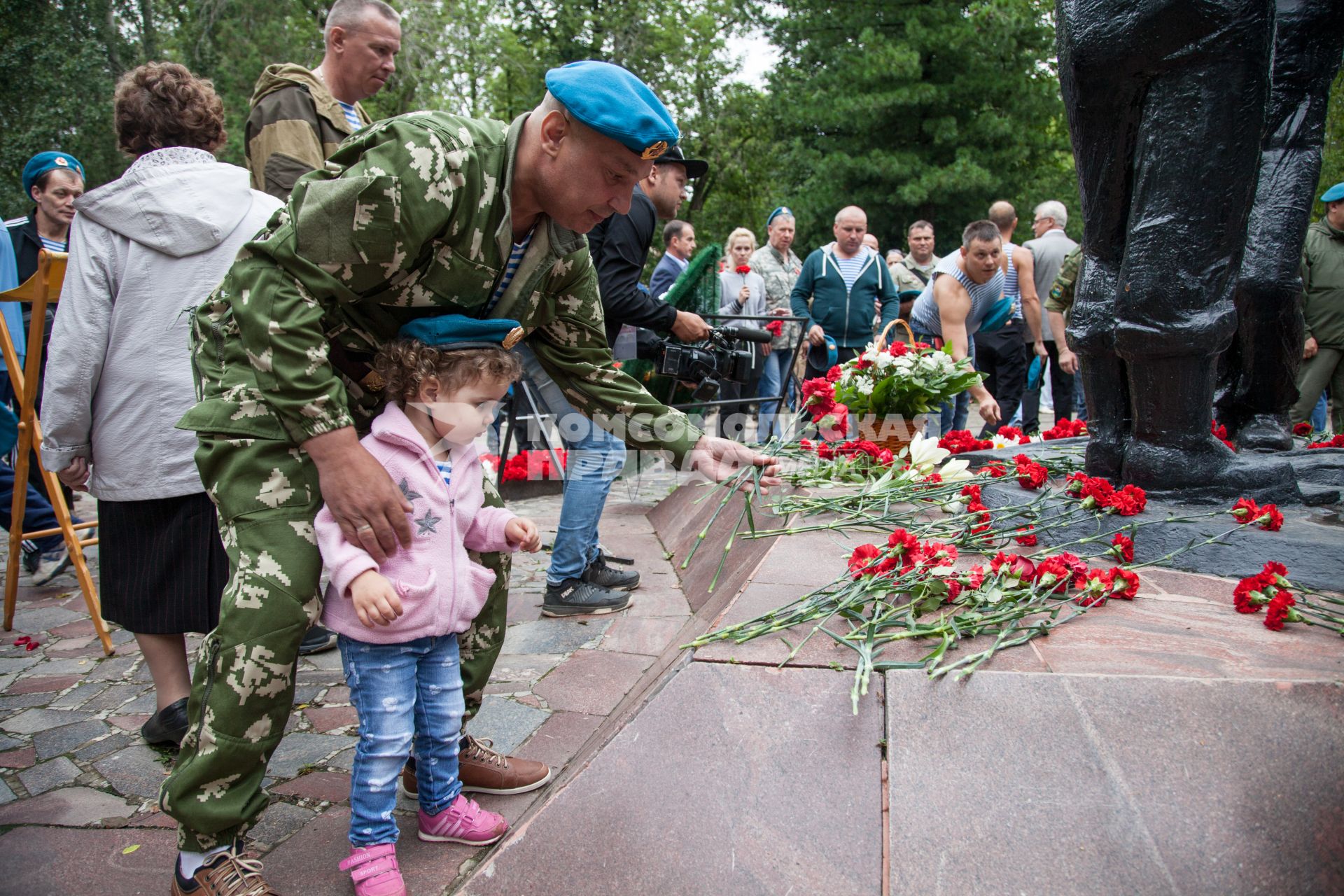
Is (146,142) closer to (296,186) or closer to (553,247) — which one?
(296,186)

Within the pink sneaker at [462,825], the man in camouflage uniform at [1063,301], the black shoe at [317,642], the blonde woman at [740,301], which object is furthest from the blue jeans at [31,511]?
the man in camouflage uniform at [1063,301]

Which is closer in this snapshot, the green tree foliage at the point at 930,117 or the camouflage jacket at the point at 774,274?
the camouflage jacket at the point at 774,274

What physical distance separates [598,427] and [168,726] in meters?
1.81

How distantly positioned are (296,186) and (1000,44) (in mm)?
21714

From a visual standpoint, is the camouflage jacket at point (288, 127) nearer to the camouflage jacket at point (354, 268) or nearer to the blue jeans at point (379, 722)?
the camouflage jacket at point (354, 268)

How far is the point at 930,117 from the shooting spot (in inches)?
851

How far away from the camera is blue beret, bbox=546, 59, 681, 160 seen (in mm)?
1844

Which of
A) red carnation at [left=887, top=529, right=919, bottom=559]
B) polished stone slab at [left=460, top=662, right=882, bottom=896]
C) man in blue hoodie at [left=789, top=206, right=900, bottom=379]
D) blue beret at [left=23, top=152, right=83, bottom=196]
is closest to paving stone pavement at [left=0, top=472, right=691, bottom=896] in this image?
polished stone slab at [left=460, top=662, right=882, bottom=896]

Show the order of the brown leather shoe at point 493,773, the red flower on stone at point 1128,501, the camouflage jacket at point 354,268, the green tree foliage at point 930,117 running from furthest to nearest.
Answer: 1. the green tree foliage at point 930,117
2. the red flower on stone at point 1128,501
3. the brown leather shoe at point 493,773
4. the camouflage jacket at point 354,268

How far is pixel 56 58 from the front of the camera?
72.5 feet

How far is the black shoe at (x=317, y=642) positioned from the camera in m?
3.52

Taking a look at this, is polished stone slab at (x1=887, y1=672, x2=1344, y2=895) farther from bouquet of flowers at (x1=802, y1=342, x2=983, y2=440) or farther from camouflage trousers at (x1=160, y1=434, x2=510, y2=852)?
bouquet of flowers at (x1=802, y1=342, x2=983, y2=440)

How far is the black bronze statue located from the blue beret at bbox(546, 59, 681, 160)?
62.1 inches

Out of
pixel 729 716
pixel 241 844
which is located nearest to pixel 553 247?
pixel 729 716
